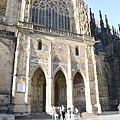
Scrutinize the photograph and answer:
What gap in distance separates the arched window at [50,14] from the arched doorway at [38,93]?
8582mm

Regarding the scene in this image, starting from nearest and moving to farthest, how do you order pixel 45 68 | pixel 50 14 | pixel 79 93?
pixel 45 68, pixel 79 93, pixel 50 14

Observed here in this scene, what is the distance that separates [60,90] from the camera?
60.1 ft

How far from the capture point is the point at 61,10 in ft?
80.8

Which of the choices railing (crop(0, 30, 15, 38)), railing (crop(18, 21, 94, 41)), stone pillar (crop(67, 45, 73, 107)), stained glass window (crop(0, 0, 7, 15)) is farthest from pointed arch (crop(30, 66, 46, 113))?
stained glass window (crop(0, 0, 7, 15))

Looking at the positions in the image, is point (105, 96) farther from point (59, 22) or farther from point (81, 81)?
point (59, 22)

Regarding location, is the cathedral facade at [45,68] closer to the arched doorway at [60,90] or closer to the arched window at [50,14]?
the arched doorway at [60,90]

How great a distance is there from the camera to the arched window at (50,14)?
22.5 meters

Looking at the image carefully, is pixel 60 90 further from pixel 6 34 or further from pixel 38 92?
pixel 6 34

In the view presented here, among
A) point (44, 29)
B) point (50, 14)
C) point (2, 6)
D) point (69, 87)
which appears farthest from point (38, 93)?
point (2, 6)

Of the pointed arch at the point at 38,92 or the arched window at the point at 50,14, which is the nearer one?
the pointed arch at the point at 38,92

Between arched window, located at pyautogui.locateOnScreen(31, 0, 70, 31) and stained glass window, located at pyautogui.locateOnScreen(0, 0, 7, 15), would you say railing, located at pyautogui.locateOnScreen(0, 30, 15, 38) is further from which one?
stained glass window, located at pyautogui.locateOnScreen(0, 0, 7, 15)

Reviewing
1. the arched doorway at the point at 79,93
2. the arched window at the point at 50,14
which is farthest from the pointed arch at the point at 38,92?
the arched window at the point at 50,14

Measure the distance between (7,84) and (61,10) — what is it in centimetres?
1495

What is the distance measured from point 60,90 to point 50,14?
12178 millimetres
